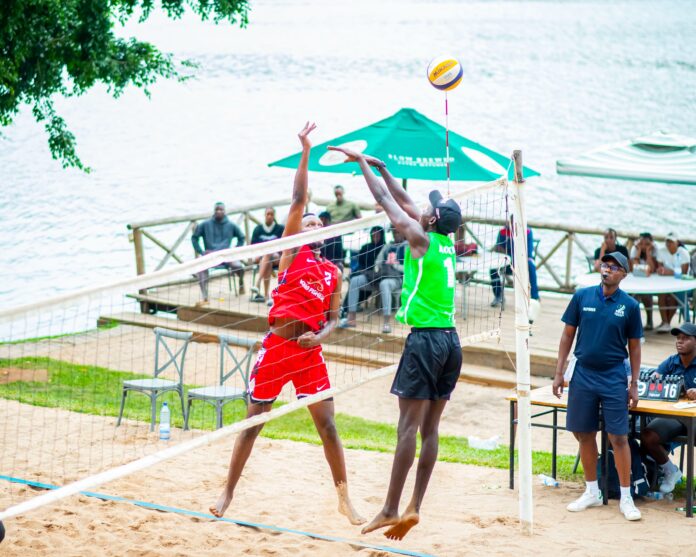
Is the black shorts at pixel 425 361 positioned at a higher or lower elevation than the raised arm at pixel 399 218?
lower

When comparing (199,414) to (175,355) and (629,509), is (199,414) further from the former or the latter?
(629,509)

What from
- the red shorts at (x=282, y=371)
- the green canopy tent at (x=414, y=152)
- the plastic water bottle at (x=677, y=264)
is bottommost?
the red shorts at (x=282, y=371)

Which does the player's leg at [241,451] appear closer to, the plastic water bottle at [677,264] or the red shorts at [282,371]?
the red shorts at [282,371]

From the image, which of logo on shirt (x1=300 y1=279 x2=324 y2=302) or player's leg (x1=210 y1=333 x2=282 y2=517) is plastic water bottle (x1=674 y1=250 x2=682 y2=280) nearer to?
logo on shirt (x1=300 y1=279 x2=324 y2=302)

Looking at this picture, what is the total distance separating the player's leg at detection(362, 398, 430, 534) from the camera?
253 inches

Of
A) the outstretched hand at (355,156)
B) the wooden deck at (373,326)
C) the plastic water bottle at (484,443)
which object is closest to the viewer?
the outstretched hand at (355,156)

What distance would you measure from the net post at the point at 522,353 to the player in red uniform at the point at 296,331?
4.37ft

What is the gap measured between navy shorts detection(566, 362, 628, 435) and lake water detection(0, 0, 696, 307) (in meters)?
18.0

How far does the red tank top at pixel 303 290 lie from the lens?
688 centimetres

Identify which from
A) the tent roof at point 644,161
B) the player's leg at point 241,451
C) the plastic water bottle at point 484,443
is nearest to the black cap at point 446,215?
the player's leg at point 241,451

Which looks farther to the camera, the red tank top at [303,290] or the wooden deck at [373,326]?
the wooden deck at [373,326]

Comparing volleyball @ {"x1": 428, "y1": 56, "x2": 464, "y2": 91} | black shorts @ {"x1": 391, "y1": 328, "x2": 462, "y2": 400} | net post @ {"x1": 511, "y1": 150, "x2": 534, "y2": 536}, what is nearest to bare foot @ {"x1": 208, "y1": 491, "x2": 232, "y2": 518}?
black shorts @ {"x1": 391, "y1": 328, "x2": 462, "y2": 400}

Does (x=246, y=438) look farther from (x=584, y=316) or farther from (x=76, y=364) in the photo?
(x=76, y=364)

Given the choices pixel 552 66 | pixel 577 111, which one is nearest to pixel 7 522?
pixel 577 111
